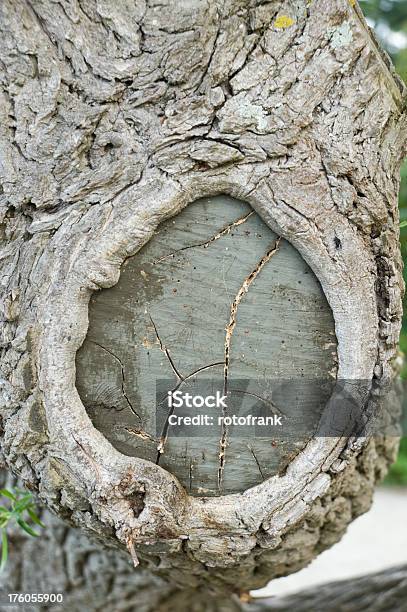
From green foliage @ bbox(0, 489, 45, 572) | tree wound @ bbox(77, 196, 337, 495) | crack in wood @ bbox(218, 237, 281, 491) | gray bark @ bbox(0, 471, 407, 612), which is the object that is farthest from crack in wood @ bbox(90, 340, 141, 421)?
gray bark @ bbox(0, 471, 407, 612)

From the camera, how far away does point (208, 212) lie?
111 cm

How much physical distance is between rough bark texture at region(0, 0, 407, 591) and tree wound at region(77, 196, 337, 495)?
0.03m

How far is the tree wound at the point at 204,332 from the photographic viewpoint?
1.12 m

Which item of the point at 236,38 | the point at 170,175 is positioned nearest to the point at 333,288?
the point at 170,175

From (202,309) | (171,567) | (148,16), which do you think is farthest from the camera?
(171,567)

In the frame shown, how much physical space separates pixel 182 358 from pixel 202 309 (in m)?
0.09

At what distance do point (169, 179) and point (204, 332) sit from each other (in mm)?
269

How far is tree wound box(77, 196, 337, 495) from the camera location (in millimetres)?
1122

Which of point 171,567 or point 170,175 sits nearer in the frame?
point 170,175

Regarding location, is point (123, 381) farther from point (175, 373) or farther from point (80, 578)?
point (80, 578)

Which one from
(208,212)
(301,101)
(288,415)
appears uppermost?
(301,101)

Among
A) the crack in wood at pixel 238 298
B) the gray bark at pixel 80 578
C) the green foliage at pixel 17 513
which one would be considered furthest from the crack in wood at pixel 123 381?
the gray bark at pixel 80 578

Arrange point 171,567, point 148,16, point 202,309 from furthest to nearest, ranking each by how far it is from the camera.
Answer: point 171,567 → point 202,309 → point 148,16

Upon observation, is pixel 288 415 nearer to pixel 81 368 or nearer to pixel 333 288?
pixel 333 288
